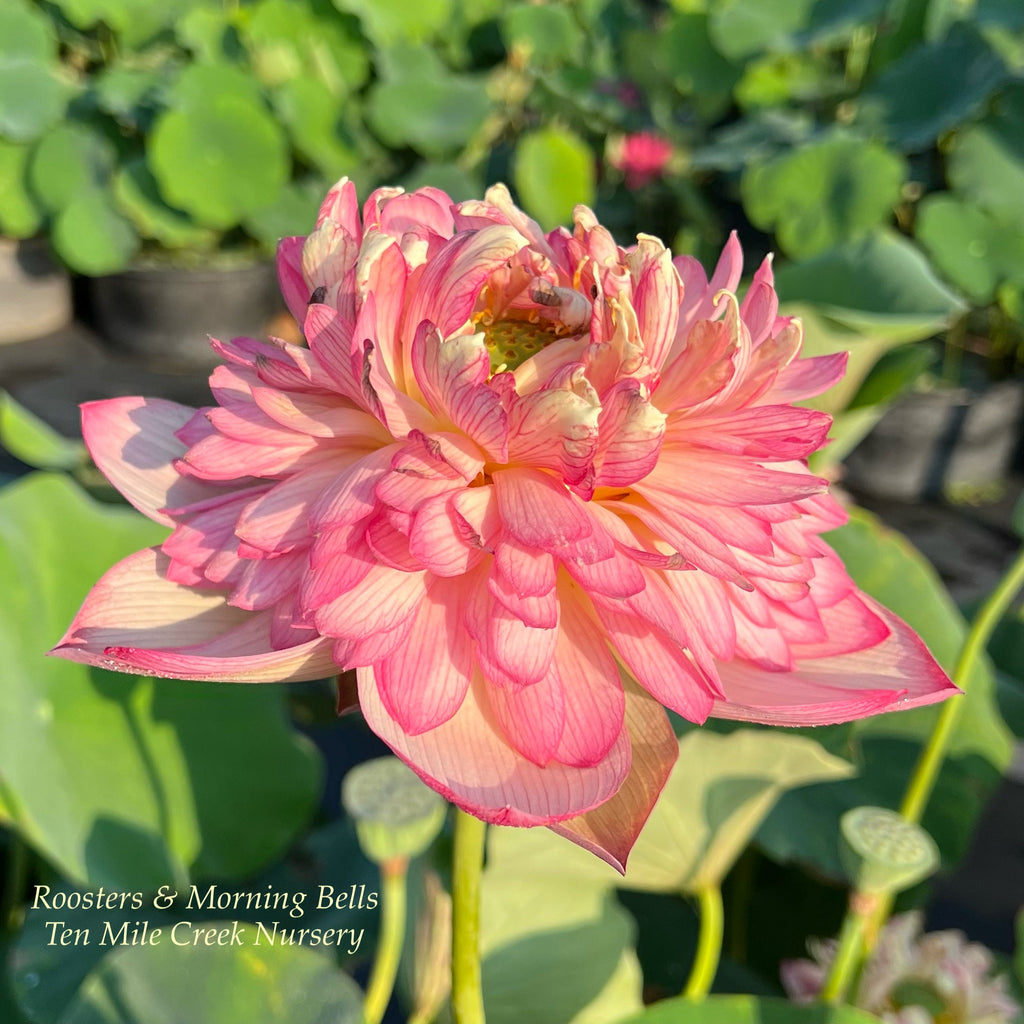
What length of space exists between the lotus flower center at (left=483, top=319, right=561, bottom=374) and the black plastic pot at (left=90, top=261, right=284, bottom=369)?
112 inches

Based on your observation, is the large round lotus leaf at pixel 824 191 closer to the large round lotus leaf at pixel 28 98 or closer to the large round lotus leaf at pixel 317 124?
the large round lotus leaf at pixel 317 124

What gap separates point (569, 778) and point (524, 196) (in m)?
2.66

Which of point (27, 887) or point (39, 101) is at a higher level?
point (39, 101)

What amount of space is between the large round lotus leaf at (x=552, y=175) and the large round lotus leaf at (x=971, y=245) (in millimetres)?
926

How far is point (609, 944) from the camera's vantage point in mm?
620

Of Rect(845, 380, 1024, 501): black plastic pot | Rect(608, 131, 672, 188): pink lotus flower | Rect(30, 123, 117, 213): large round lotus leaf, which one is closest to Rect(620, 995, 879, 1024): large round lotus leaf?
Rect(845, 380, 1024, 501): black plastic pot

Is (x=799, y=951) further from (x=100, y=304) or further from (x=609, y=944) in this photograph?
(x=100, y=304)

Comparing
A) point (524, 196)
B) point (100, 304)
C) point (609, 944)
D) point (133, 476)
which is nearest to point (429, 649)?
point (133, 476)

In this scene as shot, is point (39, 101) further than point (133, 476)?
Yes

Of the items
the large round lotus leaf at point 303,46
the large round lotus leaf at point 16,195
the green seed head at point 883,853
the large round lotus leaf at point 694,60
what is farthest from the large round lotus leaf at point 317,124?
the green seed head at point 883,853

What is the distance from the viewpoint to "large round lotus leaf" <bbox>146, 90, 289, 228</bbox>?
3.06 m

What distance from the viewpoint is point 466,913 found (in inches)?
15.8

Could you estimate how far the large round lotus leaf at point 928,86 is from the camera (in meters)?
2.59

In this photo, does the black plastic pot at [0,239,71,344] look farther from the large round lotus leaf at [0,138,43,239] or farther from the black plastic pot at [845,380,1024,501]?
the black plastic pot at [845,380,1024,501]
